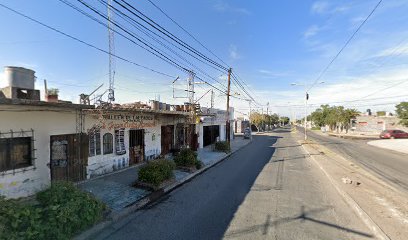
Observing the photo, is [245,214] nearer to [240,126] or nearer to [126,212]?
[126,212]

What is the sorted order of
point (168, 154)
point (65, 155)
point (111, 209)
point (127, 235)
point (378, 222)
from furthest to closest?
point (168, 154)
point (65, 155)
point (111, 209)
point (378, 222)
point (127, 235)

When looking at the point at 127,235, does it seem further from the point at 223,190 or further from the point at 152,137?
the point at 152,137

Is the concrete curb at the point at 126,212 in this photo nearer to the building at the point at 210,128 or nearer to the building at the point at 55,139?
the building at the point at 55,139

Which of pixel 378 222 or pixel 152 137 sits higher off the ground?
pixel 152 137

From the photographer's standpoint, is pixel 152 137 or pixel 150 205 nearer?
pixel 150 205

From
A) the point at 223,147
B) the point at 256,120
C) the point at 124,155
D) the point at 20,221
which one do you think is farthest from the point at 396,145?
the point at 256,120

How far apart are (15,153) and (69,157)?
2182 millimetres

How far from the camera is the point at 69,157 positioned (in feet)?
34.5

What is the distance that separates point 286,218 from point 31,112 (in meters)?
8.96

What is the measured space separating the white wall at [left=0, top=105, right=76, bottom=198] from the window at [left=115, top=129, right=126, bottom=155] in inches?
126

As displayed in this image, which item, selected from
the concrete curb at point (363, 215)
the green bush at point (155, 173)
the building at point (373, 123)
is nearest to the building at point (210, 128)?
the green bush at point (155, 173)

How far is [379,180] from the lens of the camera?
12.5m

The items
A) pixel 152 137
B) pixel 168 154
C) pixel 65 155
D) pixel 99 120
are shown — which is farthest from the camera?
pixel 168 154

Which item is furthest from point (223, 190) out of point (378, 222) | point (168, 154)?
point (168, 154)
